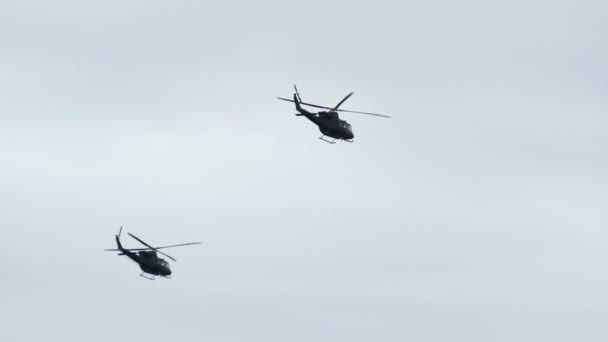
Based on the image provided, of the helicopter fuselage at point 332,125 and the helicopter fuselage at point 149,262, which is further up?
the helicopter fuselage at point 332,125

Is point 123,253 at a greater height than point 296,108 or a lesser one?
lesser

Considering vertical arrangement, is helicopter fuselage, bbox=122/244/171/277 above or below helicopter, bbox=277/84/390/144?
below

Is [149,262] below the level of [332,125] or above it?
below

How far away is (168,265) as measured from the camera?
135125 mm

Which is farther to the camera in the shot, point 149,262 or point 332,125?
point 149,262

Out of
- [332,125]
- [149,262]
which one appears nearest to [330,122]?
[332,125]

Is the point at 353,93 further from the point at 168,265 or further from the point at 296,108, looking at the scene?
the point at 168,265

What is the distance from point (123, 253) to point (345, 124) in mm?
31883

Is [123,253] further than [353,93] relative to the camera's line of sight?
Yes

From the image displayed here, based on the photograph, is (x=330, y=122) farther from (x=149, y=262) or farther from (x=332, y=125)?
(x=149, y=262)

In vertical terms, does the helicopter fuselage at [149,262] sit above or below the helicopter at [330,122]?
below

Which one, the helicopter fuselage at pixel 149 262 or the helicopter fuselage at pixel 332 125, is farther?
the helicopter fuselage at pixel 149 262

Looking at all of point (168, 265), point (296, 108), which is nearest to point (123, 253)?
point (168, 265)

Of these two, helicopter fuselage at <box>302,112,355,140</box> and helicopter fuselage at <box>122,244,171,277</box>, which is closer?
helicopter fuselage at <box>302,112,355,140</box>
